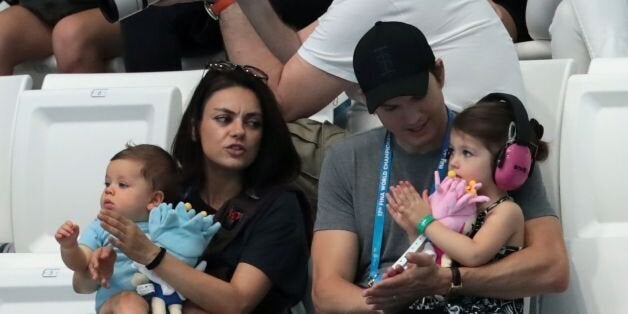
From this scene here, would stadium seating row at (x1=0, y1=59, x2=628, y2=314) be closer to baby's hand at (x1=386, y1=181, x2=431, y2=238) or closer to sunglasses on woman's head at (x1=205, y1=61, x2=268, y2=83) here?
sunglasses on woman's head at (x1=205, y1=61, x2=268, y2=83)

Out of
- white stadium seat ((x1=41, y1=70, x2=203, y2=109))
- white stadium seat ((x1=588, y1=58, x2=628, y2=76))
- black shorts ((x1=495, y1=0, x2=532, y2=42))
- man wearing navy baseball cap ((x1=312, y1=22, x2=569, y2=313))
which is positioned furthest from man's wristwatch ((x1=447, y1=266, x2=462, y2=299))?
black shorts ((x1=495, y1=0, x2=532, y2=42))

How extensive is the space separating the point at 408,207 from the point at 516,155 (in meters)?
0.22

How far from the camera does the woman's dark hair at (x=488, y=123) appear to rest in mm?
2154

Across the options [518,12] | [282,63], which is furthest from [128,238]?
[518,12]

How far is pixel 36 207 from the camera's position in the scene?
2.91m

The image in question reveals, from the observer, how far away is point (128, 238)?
2160mm

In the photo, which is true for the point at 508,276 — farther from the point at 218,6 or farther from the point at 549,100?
the point at 218,6

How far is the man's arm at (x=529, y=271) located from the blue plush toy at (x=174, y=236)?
1.77ft

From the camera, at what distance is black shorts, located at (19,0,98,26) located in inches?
141

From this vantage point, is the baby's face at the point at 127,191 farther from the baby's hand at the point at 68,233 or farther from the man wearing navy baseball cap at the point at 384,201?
the man wearing navy baseball cap at the point at 384,201

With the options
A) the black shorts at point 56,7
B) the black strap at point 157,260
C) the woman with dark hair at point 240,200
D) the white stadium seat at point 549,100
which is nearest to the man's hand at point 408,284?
the woman with dark hair at point 240,200

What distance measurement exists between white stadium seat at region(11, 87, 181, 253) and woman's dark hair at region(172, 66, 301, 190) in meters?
0.30

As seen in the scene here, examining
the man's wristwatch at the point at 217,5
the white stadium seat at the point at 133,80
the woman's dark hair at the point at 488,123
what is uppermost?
the woman's dark hair at the point at 488,123

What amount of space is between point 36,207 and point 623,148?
4.67 feet
